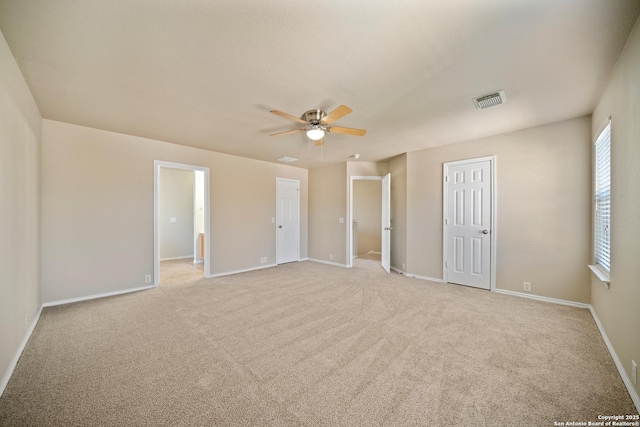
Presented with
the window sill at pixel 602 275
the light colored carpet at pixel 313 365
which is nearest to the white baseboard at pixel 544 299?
the light colored carpet at pixel 313 365

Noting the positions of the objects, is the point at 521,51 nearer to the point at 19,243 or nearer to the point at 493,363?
the point at 493,363

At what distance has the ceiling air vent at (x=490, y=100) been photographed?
2.55 meters

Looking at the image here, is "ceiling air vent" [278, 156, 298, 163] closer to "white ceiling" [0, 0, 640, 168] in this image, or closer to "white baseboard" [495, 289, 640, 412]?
"white ceiling" [0, 0, 640, 168]

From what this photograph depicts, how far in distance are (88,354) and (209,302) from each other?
1398 mm

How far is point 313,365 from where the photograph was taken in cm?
206

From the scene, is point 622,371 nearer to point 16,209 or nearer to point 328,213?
point 328,213

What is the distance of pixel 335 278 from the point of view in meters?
4.86

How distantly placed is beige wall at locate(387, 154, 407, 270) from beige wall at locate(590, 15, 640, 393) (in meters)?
2.85

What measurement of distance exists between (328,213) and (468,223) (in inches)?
124

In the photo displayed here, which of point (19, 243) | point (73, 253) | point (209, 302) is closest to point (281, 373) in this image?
point (209, 302)

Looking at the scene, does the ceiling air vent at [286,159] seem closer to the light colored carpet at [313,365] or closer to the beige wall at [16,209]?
the light colored carpet at [313,365]

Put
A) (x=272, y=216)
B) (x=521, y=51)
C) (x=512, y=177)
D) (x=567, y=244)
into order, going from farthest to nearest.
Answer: (x=272, y=216) < (x=512, y=177) < (x=567, y=244) < (x=521, y=51)

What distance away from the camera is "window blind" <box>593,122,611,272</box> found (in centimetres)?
260

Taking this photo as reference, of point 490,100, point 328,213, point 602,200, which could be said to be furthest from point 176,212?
point 602,200
